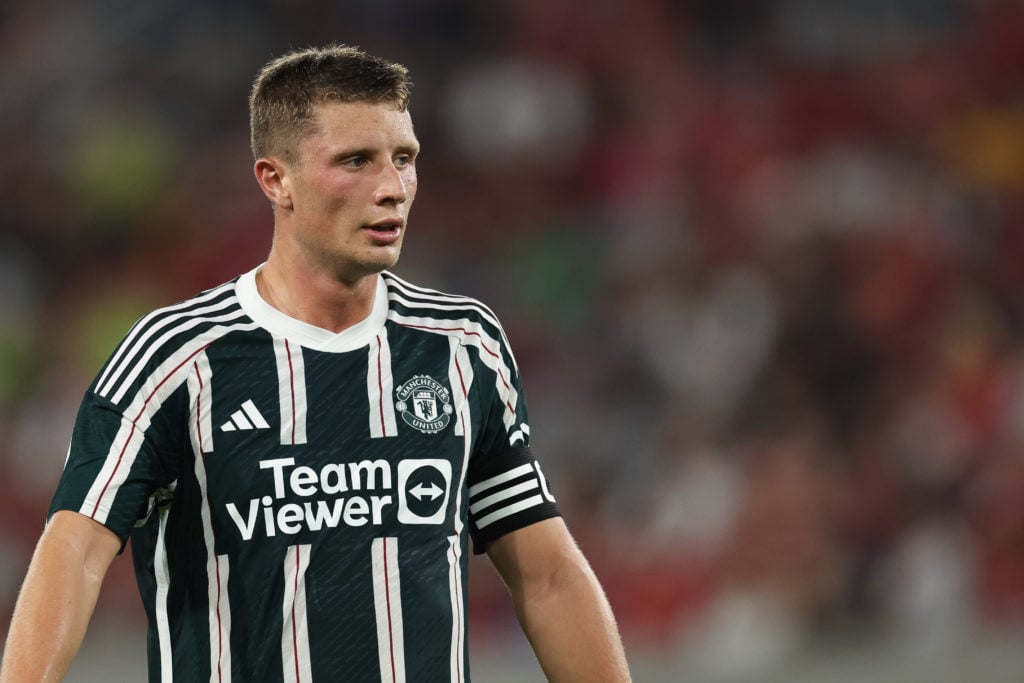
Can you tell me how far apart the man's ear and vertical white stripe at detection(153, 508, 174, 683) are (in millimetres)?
620

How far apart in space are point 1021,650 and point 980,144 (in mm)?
3968

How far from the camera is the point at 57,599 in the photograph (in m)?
2.58

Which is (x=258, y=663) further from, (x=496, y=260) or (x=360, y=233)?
(x=496, y=260)

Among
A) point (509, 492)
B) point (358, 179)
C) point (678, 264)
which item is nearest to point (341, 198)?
point (358, 179)

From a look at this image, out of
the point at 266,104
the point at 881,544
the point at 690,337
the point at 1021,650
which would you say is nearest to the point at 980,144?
the point at 690,337

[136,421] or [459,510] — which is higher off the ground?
[136,421]

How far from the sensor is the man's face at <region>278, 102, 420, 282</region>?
282cm

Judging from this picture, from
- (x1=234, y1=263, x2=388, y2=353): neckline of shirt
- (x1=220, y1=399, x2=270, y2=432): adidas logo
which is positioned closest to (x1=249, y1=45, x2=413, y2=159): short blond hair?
(x1=234, y1=263, x2=388, y2=353): neckline of shirt

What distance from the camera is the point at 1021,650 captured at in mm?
5832

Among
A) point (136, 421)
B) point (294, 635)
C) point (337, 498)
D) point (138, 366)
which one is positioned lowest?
point (294, 635)

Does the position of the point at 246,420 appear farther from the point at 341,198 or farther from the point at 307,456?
the point at 341,198

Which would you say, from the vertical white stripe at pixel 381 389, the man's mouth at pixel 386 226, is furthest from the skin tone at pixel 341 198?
the vertical white stripe at pixel 381 389

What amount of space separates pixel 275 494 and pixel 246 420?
15 centimetres

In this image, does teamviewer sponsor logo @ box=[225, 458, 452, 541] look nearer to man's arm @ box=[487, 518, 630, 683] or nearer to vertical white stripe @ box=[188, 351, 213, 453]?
vertical white stripe @ box=[188, 351, 213, 453]
